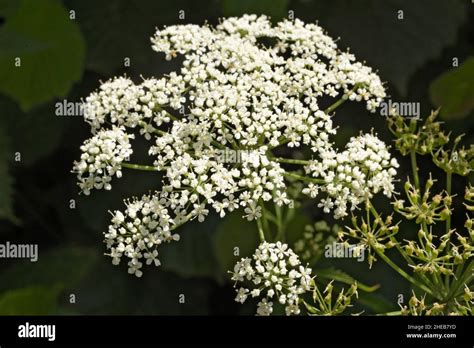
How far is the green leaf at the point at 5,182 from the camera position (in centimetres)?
363

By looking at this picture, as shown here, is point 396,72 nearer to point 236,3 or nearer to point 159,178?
point 236,3

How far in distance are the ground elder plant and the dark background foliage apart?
1.95 feet

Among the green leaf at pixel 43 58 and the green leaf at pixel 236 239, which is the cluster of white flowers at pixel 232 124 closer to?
the green leaf at pixel 236 239

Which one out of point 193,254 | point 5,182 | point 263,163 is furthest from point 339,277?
point 5,182

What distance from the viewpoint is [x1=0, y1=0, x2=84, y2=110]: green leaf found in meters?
3.97

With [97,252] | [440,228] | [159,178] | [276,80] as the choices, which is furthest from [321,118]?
[97,252]

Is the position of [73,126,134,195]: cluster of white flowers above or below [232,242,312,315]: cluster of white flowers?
above

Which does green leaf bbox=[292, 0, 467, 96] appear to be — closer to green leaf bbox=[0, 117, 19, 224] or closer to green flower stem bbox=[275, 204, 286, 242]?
green flower stem bbox=[275, 204, 286, 242]

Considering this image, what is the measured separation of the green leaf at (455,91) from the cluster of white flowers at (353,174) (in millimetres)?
905

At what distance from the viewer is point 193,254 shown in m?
4.15

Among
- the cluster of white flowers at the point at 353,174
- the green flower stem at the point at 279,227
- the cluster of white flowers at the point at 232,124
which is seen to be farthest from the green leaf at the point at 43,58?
the cluster of white flowers at the point at 353,174

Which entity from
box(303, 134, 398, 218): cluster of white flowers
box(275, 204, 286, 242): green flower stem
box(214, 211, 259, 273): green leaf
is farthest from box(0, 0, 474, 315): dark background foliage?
box(303, 134, 398, 218): cluster of white flowers

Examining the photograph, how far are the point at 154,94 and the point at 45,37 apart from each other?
4.00ft

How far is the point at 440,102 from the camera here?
12.3 feet
